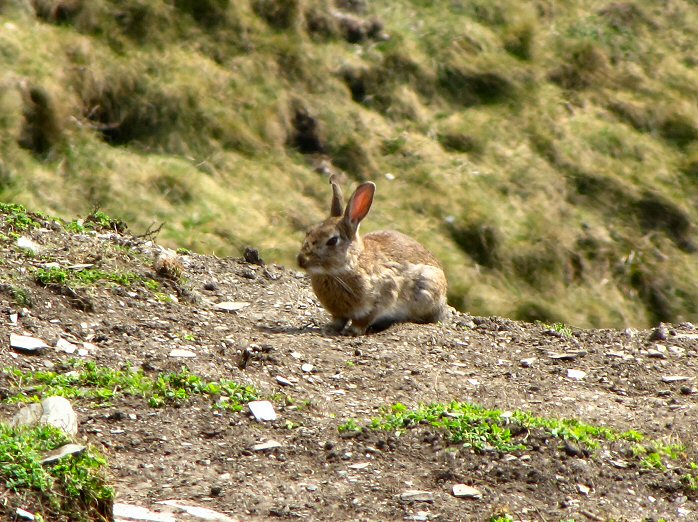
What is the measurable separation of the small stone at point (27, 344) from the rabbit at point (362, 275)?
8.17ft

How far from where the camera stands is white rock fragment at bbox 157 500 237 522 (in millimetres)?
5180

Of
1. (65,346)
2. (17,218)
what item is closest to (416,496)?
(65,346)

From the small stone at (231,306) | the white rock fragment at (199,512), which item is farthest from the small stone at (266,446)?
the small stone at (231,306)

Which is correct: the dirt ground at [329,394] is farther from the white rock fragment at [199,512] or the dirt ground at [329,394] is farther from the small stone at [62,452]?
the small stone at [62,452]

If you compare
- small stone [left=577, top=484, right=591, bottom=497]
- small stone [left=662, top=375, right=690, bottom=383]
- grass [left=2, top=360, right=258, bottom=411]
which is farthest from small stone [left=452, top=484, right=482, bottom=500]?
small stone [left=662, top=375, right=690, bottom=383]

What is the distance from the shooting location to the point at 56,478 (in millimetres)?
5000

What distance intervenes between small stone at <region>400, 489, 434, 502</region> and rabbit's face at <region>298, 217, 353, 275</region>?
142 inches

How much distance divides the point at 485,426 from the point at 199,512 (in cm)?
188

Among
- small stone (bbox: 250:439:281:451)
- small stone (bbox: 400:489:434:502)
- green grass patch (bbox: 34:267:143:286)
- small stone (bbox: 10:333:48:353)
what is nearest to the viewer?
small stone (bbox: 400:489:434:502)

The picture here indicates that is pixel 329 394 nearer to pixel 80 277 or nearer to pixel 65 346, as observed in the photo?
pixel 65 346

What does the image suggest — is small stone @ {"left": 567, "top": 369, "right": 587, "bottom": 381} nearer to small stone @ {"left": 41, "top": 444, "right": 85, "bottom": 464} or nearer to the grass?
the grass

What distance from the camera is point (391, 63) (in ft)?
45.6

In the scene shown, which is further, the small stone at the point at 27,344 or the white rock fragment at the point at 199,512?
the small stone at the point at 27,344

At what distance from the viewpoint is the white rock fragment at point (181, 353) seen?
7.43 metres
